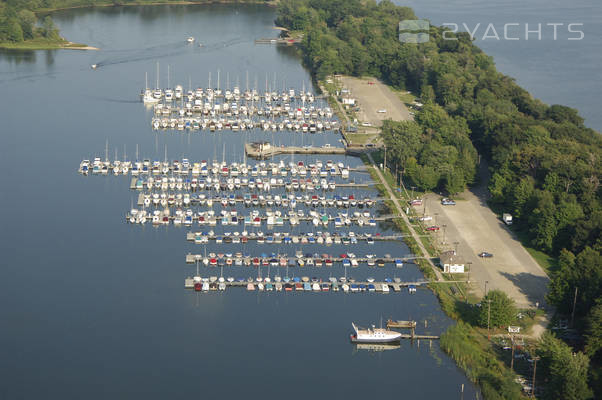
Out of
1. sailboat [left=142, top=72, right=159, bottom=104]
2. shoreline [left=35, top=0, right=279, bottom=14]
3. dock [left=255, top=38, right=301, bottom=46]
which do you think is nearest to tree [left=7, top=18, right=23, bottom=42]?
shoreline [left=35, top=0, right=279, bottom=14]

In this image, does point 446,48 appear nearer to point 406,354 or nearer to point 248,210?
point 248,210

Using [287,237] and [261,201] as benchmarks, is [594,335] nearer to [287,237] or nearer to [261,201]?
[287,237]

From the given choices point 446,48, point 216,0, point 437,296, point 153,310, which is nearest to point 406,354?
point 437,296

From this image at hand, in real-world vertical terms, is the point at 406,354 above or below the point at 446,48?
below

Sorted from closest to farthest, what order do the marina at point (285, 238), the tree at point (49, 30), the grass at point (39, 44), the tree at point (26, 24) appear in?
the marina at point (285, 238) < the grass at point (39, 44) < the tree at point (26, 24) < the tree at point (49, 30)

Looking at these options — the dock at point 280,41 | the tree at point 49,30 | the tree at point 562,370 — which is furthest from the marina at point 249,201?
the dock at point 280,41

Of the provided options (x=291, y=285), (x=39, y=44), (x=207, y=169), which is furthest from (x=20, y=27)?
(x=291, y=285)

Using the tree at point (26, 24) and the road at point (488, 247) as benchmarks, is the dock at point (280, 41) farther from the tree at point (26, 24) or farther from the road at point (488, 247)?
the road at point (488, 247)
